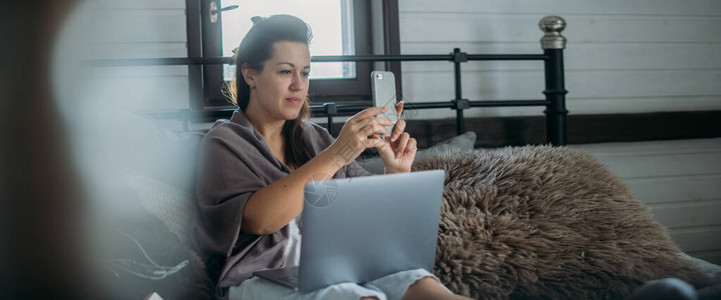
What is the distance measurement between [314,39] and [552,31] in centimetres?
87

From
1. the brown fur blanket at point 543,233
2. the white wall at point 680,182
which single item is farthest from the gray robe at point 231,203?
A: the white wall at point 680,182

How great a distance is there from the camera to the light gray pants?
909 millimetres

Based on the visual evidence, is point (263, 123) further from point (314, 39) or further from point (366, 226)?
point (314, 39)

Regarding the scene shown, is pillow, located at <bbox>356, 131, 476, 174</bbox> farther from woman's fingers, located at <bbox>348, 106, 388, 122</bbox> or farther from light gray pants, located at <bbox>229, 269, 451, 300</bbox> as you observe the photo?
light gray pants, located at <bbox>229, 269, 451, 300</bbox>

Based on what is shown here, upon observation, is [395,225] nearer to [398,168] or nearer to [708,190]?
[398,168]

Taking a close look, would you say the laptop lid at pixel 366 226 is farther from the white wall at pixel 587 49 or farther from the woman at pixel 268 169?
the white wall at pixel 587 49

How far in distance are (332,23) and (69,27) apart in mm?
1819

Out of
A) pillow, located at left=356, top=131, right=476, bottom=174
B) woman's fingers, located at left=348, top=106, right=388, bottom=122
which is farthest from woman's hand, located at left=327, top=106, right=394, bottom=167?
pillow, located at left=356, top=131, right=476, bottom=174

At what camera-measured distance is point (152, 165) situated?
1096mm

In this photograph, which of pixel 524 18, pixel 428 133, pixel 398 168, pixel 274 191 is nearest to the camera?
pixel 274 191

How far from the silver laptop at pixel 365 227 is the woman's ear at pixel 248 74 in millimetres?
506

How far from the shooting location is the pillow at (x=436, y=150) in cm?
162

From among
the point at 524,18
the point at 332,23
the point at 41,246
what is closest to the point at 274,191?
the point at 41,246

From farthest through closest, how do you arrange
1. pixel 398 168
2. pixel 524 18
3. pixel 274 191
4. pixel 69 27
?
pixel 524 18 < pixel 398 168 < pixel 274 191 < pixel 69 27
